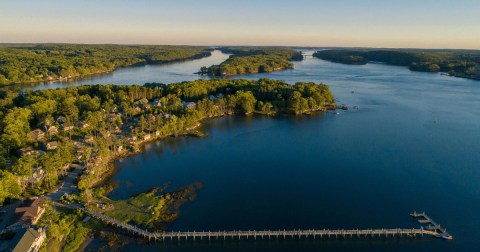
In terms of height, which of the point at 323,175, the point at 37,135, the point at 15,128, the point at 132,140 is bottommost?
the point at 323,175

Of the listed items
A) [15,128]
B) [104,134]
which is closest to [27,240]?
[104,134]

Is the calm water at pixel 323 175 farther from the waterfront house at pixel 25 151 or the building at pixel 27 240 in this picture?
the waterfront house at pixel 25 151

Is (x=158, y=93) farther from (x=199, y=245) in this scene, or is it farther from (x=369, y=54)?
(x=369, y=54)

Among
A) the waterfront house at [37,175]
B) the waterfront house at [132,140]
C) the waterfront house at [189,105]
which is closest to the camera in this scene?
the waterfront house at [37,175]

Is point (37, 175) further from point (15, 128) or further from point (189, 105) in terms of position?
point (189, 105)

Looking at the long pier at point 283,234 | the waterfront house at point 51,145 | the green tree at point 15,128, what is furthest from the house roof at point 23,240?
the green tree at point 15,128

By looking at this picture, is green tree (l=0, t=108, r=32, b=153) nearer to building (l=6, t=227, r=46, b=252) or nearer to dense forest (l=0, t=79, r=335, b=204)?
dense forest (l=0, t=79, r=335, b=204)

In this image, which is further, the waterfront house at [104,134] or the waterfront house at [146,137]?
the waterfront house at [146,137]

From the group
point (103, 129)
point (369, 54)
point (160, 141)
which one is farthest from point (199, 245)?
point (369, 54)
